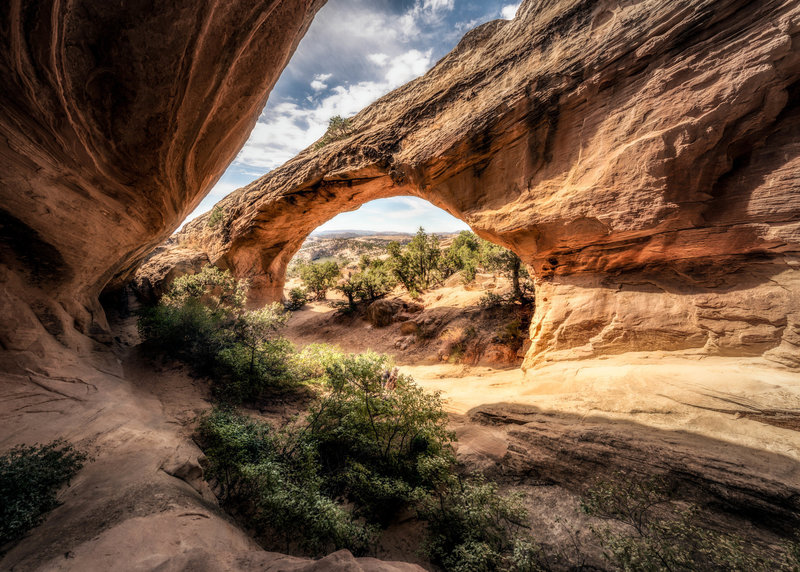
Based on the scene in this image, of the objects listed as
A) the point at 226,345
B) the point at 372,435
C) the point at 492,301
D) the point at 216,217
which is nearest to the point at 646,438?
the point at 372,435

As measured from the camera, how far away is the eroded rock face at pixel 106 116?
4438 mm

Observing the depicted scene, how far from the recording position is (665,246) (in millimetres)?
7277

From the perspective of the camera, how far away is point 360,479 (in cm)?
556

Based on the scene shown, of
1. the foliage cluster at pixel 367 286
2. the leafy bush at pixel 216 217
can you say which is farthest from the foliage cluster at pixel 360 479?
the leafy bush at pixel 216 217

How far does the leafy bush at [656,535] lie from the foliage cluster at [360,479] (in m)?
1.31

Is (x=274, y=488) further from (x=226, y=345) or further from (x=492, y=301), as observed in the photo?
(x=492, y=301)

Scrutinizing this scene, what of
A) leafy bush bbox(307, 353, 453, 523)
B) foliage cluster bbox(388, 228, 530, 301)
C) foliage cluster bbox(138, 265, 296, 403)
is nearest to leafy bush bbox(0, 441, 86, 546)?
leafy bush bbox(307, 353, 453, 523)

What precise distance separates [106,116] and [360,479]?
9.29 m

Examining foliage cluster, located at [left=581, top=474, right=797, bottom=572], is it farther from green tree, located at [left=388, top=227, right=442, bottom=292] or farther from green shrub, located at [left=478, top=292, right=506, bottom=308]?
green tree, located at [left=388, top=227, right=442, bottom=292]

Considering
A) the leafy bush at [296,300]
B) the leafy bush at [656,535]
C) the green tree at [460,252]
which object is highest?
the green tree at [460,252]

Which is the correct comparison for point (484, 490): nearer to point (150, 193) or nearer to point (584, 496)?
point (584, 496)

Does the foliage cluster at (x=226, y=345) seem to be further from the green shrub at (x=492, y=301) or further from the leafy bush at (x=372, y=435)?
the green shrub at (x=492, y=301)

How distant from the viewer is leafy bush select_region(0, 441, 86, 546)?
3.50m

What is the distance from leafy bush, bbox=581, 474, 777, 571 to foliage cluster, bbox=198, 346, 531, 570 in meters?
1.31
